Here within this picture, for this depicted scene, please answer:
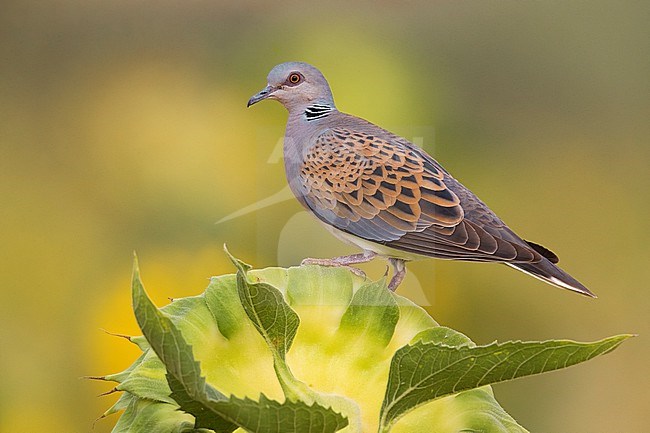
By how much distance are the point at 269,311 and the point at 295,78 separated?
1.13 feet

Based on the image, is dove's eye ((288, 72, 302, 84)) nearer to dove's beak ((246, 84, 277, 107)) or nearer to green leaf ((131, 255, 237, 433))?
dove's beak ((246, 84, 277, 107))

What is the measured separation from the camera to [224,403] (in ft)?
0.66

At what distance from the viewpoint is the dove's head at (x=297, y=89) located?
0.55 meters

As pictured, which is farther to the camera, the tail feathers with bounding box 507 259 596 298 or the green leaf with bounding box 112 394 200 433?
the tail feathers with bounding box 507 259 596 298

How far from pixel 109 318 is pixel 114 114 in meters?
0.19

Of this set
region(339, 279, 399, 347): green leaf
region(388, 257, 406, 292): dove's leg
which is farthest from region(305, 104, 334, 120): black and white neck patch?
A: region(339, 279, 399, 347): green leaf

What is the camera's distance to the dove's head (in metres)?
0.55

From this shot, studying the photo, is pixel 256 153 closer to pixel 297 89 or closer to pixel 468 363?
pixel 297 89

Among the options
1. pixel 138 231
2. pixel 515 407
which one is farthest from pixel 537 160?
pixel 138 231

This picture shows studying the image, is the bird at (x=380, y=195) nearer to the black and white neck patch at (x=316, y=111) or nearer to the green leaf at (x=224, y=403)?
the black and white neck patch at (x=316, y=111)

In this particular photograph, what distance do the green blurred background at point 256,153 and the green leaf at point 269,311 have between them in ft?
1.37

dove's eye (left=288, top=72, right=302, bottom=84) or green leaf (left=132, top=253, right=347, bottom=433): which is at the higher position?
dove's eye (left=288, top=72, right=302, bottom=84)

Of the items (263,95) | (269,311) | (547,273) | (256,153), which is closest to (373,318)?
(269,311)

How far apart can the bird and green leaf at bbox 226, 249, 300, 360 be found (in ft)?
0.68
